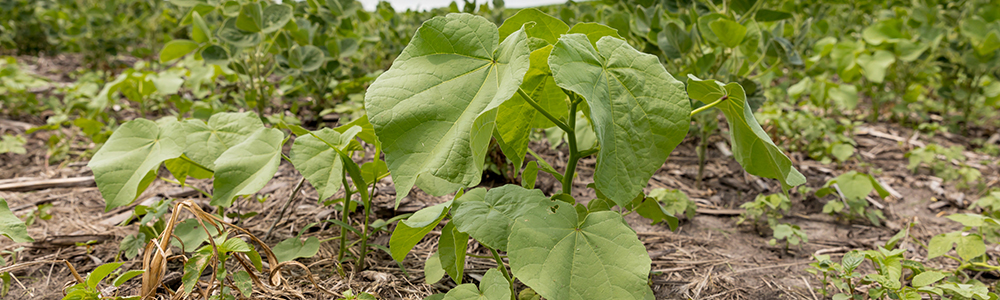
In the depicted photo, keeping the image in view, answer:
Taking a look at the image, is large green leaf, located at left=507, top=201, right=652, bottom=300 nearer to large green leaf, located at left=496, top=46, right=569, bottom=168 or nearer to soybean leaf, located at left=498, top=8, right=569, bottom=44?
large green leaf, located at left=496, top=46, right=569, bottom=168

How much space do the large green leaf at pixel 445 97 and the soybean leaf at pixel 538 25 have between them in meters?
0.19

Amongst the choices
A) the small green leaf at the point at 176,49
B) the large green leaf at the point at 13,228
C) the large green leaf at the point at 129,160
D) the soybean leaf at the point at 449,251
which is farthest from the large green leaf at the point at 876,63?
the large green leaf at the point at 13,228

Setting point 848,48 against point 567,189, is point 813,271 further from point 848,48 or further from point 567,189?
point 848,48

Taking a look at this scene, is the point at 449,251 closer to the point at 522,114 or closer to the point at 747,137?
the point at 522,114

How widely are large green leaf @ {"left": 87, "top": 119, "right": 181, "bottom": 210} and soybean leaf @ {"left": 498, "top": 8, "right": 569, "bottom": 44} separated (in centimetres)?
94

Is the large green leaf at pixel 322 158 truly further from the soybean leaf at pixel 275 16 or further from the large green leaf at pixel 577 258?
the soybean leaf at pixel 275 16

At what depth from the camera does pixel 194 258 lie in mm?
1101

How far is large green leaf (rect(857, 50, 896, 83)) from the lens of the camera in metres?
3.08

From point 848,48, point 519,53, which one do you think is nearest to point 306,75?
point 519,53

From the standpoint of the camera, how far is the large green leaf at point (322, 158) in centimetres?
117

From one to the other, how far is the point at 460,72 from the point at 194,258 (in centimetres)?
73

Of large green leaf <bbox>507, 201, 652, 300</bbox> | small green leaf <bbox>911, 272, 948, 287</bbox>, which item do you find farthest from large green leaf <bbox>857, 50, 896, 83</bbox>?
large green leaf <bbox>507, 201, 652, 300</bbox>

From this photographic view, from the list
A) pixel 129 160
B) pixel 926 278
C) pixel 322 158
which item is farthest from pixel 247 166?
pixel 926 278

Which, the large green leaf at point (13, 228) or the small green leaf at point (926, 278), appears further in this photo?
the small green leaf at point (926, 278)
